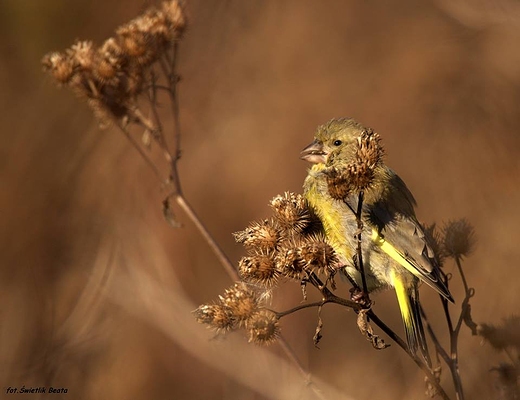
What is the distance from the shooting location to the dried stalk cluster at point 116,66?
4242mm

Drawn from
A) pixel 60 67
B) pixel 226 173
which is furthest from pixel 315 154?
pixel 226 173

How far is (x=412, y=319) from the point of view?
3.93 m

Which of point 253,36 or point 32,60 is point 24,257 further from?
point 253,36

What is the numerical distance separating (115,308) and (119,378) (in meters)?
0.65

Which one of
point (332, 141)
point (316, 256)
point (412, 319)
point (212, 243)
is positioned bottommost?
point (412, 319)

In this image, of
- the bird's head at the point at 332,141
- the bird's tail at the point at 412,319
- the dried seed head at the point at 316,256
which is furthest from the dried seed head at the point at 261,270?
the bird's head at the point at 332,141

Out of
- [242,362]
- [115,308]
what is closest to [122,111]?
[242,362]

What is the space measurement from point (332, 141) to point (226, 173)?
188 inches

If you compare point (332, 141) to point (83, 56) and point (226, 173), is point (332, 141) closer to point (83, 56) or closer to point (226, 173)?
point (83, 56)

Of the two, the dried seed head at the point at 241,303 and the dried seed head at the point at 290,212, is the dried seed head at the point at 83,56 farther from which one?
the dried seed head at the point at 241,303

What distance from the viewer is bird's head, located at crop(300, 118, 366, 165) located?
4461 millimetres

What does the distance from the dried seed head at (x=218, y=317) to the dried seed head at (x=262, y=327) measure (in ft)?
0.29

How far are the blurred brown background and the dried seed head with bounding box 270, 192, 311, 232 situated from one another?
56.6 inches

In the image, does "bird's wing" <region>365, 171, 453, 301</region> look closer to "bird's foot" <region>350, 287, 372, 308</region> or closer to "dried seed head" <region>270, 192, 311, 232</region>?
"bird's foot" <region>350, 287, 372, 308</region>
